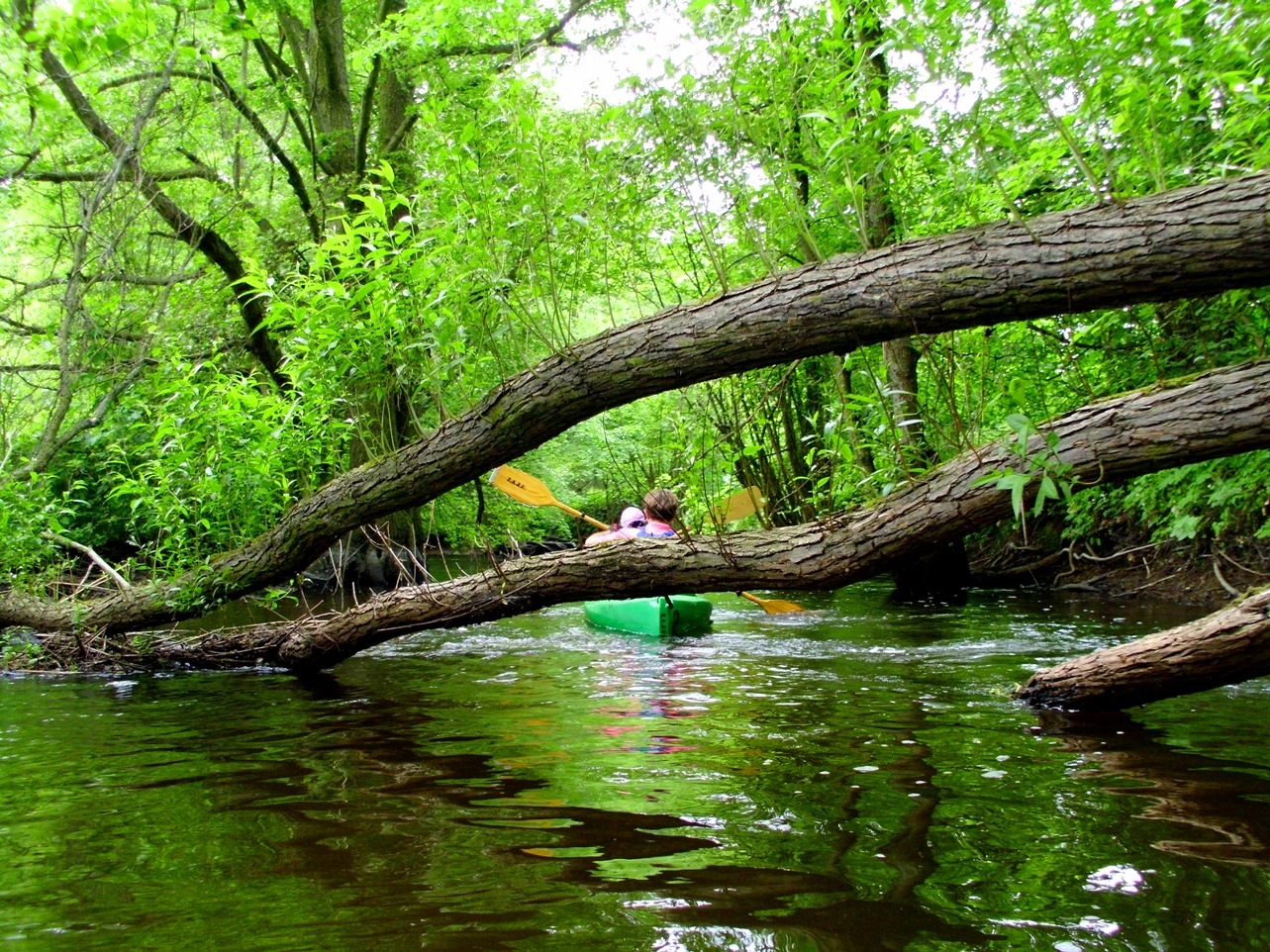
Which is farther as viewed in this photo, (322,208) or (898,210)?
(322,208)

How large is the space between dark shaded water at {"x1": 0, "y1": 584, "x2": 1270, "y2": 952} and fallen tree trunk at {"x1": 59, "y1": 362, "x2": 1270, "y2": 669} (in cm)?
57

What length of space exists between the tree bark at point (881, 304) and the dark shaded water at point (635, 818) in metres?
0.88

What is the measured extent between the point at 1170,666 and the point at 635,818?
7.47ft

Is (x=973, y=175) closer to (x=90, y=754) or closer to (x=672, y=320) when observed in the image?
(x=672, y=320)

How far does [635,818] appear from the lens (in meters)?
2.65

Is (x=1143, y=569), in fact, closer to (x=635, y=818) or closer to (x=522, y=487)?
(x=522, y=487)

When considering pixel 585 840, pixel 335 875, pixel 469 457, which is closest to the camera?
pixel 335 875

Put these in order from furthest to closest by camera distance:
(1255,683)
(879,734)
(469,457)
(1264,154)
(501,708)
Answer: (1255,683)
(501,708)
(469,457)
(879,734)
(1264,154)

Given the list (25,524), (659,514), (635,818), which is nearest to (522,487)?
(659,514)

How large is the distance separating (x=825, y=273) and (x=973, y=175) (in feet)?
2.11

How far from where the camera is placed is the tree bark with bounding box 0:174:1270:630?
2.70 metres


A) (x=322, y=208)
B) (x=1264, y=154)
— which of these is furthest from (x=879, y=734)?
(x=322, y=208)

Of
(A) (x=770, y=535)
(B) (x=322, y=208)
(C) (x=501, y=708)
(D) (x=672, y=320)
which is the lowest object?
(C) (x=501, y=708)

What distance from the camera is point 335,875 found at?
87.1 inches
